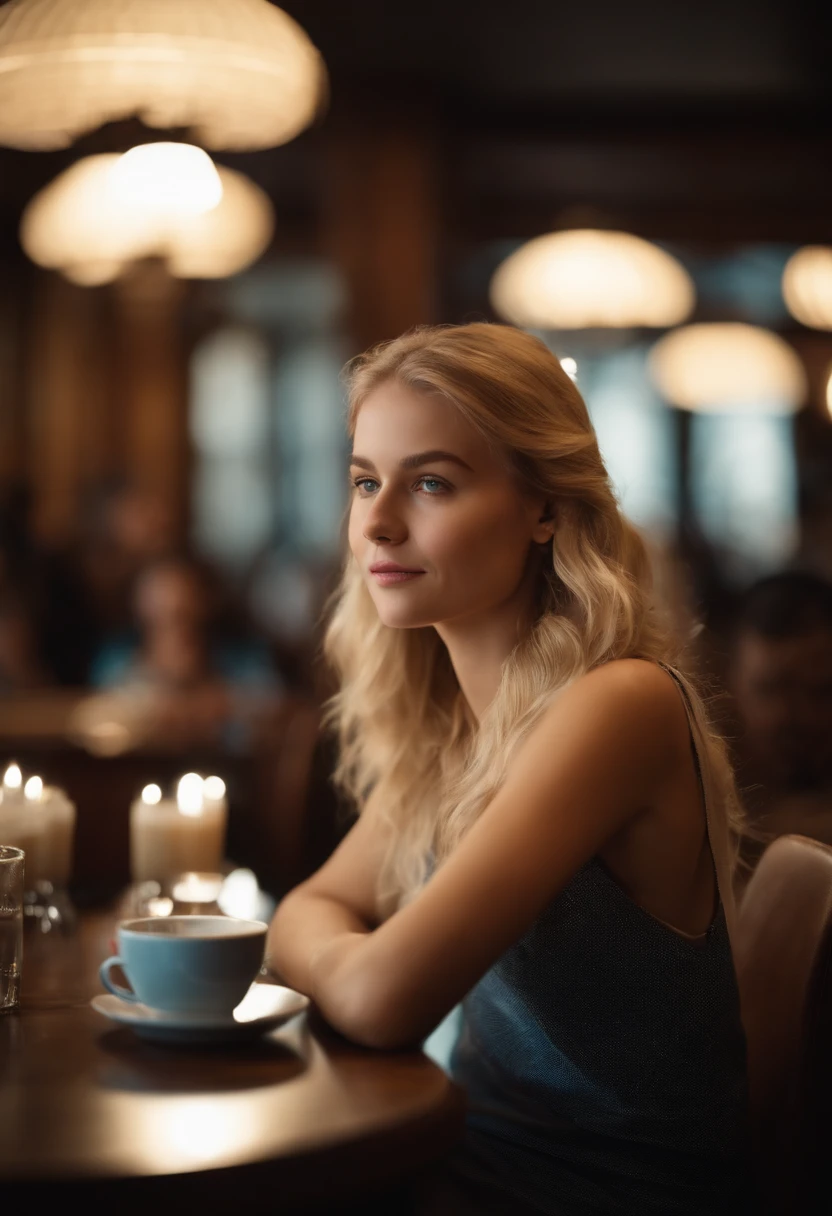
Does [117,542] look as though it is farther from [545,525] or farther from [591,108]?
[545,525]

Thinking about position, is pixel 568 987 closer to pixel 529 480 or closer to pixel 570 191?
pixel 529 480

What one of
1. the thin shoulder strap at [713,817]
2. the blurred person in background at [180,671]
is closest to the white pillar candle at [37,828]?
the thin shoulder strap at [713,817]

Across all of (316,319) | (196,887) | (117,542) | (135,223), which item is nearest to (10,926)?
(196,887)

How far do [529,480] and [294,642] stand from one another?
5556mm

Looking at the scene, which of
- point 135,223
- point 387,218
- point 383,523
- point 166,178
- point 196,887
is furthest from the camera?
point 387,218

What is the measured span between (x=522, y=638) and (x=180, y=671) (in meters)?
3.71

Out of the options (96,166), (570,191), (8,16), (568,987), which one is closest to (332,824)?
(568,987)

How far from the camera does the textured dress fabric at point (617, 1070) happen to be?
1.30 m

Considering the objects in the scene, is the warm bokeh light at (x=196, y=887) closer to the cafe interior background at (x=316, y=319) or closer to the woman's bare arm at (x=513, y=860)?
the cafe interior background at (x=316, y=319)

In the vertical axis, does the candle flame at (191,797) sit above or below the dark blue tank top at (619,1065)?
above

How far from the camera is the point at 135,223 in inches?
150

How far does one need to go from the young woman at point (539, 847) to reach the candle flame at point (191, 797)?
215 millimetres

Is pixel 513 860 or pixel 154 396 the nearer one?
pixel 513 860

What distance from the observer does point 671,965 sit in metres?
1.32
